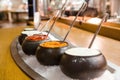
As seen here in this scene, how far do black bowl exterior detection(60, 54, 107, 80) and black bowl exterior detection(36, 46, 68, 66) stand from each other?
12 centimetres

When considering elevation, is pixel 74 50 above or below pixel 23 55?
above

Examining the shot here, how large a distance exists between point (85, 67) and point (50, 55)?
0.19 m

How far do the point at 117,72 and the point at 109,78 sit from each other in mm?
69

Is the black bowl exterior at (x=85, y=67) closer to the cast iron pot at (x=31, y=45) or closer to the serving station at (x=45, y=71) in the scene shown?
the serving station at (x=45, y=71)

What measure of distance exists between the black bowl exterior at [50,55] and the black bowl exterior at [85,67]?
12 centimetres

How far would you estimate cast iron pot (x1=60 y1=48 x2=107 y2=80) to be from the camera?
62 centimetres

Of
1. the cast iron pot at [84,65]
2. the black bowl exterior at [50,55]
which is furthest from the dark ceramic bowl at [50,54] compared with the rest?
the cast iron pot at [84,65]

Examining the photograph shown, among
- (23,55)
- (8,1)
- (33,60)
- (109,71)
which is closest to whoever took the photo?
(109,71)

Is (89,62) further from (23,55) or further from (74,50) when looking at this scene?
(23,55)

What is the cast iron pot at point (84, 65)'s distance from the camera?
62 cm

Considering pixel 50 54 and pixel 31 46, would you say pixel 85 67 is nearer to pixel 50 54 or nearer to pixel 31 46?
pixel 50 54

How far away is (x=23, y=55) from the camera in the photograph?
40.1 inches

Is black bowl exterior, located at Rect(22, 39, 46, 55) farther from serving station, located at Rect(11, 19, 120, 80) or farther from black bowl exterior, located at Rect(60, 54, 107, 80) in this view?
black bowl exterior, located at Rect(60, 54, 107, 80)

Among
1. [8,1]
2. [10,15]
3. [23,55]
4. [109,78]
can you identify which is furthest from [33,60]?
[8,1]
